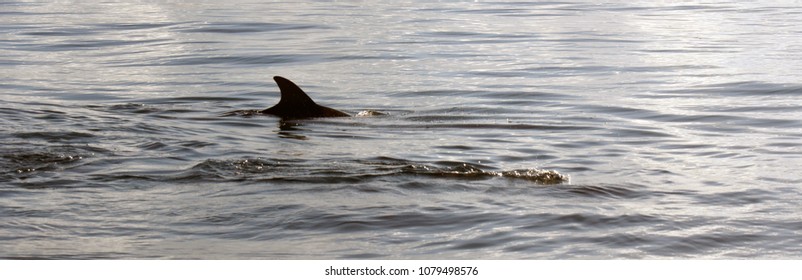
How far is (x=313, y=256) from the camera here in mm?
6156

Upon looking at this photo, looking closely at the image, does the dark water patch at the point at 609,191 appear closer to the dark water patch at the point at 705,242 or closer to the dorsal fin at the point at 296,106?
the dark water patch at the point at 705,242

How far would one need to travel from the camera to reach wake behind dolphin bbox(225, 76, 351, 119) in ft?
35.0

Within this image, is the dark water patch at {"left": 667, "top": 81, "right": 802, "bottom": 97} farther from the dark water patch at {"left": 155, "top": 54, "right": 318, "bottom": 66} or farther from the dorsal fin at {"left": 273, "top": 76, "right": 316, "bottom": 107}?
the dark water patch at {"left": 155, "top": 54, "right": 318, "bottom": 66}

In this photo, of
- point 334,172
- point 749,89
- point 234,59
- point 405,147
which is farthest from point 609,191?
point 234,59

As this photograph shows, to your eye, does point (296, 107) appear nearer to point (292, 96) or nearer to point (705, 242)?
point (292, 96)

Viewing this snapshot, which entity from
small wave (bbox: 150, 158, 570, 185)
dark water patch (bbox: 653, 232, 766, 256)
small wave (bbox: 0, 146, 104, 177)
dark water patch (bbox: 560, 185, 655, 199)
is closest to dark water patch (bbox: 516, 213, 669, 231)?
dark water patch (bbox: 653, 232, 766, 256)

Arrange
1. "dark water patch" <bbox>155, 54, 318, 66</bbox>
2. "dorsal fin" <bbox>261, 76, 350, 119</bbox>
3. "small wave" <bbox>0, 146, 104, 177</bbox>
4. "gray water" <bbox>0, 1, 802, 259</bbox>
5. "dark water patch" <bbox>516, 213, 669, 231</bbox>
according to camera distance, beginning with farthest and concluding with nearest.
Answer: "dark water patch" <bbox>155, 54, 318, 66</bbox> → "dorsal fin" <bbox>261, 76, 350, 119</bbox> → "small wave" <bbox>0, 146, 104, 177</bbox> → "dark water patch" <bbox>516, 213, 669, 231</bbox> → "gray water" <bbox>0, 1, 802, 259</bbox>

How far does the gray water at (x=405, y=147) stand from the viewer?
6.51 meters

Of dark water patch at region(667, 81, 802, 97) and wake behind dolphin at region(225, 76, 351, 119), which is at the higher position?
wake behind dolphin at region(225, 76, 351, 119)

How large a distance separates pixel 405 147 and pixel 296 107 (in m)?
1.88

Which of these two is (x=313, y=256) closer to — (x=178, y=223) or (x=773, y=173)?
(x=178, y=223)

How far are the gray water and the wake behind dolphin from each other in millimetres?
220

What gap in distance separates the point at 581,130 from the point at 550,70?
4617mm
